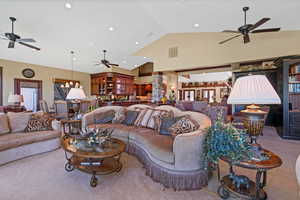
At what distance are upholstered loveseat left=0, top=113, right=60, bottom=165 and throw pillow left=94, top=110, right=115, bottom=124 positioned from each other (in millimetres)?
879

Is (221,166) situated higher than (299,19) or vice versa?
(299,19)

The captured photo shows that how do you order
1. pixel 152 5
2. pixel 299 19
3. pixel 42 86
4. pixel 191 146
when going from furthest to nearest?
pixel 42 86 → pixel 152 5 → pixel 299 19 → pixel 191 146

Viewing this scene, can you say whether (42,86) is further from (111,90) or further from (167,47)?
(167,47)

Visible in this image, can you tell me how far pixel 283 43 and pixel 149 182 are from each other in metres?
6.20

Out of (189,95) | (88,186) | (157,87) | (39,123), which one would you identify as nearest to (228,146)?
(88,186)

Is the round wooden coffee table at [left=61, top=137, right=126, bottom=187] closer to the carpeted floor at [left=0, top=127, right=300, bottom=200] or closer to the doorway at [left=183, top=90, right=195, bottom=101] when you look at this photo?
the carpeted floor at [left=0, top=127, right=300, bottom=200]

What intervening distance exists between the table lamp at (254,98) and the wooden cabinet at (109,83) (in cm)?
827

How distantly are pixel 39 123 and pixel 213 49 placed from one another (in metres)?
6.67

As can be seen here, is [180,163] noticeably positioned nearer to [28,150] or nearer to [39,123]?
[28,150]

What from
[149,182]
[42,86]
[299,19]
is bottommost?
[149,182]

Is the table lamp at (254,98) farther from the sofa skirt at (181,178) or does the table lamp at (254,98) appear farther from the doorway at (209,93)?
the doorway at (209,93)

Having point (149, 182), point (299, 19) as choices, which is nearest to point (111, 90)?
point (149, 182)

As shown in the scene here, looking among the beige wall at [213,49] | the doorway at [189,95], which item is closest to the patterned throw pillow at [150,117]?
the beige wall at [213,49]

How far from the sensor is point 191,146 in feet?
6.43
